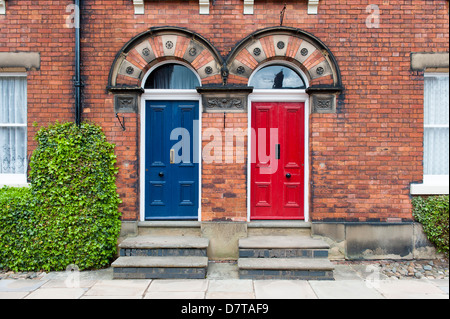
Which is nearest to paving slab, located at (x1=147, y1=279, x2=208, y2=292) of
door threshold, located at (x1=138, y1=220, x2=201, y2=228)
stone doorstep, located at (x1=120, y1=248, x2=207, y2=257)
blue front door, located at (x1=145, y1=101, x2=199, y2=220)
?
stone doorstep, located at (x1=120, y1=248, x2=207, y2=257)

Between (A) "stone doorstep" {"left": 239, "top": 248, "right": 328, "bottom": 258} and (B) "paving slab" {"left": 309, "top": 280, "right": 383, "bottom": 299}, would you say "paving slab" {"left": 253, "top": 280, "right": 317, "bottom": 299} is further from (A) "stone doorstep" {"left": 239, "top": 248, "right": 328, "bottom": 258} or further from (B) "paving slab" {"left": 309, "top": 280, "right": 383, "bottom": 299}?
(A) "stone doorstep" {"left": 239, "top": 248, "right": 328, "bottom": 258}

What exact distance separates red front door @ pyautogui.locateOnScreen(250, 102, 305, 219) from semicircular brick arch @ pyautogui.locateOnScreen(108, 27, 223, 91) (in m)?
1.16

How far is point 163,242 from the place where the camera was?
5.30 m

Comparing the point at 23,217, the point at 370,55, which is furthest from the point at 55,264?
the point at 370,55

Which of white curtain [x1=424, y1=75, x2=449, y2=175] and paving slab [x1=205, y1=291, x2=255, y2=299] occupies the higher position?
white curtain [x1=424, y1=75, x2=449, y2=175]

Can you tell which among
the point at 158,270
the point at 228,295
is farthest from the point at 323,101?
the point at 158,270

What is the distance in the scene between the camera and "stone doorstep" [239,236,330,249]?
5199 millimetres

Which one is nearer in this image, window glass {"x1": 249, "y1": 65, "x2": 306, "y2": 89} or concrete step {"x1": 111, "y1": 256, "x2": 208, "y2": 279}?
concrete step {"x1": 111, "y1": 256, "x2": 208, "y2": 279}

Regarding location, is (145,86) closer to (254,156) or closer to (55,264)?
(254,156)

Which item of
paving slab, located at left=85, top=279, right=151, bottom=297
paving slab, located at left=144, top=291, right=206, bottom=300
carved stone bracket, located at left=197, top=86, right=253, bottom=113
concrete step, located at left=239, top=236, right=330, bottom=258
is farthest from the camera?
carved stone bracket, located at left=197, top=86, right=253, bottom=113

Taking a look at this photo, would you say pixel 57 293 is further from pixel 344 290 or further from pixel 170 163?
pixel 344 290

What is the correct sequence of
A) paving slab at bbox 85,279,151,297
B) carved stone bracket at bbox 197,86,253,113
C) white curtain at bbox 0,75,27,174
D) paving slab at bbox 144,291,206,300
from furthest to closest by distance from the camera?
1. white curtain at bbox 0,75,27,174
2. carved stone bracket at bbox 197,86,253,113
3. paving slab at bbox 85,279,151,297
4. paving slab at bbox 144,291,206,300

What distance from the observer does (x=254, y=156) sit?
19.4ft

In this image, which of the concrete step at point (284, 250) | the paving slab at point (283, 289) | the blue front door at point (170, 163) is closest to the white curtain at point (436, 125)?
the concrete step at point (284, 250)
